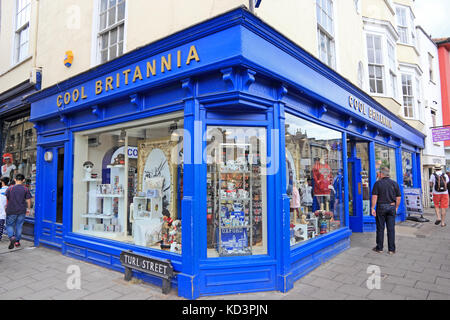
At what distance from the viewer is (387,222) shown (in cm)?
588

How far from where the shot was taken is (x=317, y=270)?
480 centimetres

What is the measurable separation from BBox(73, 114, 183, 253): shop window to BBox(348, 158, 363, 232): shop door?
227 inches

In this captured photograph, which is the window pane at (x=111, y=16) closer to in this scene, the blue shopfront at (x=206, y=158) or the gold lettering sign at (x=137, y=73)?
the blue shopfront at (x=206, y=158)

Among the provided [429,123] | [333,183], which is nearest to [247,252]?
[333,183]

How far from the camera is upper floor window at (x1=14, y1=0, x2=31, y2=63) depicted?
877 cm

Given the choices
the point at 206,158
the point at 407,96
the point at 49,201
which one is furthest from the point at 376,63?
the point at 49,201

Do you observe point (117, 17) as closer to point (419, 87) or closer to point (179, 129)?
point (179, 129)

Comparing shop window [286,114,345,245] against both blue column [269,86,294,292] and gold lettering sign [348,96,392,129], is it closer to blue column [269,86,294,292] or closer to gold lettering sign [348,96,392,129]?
blue column [269,86,294,292]

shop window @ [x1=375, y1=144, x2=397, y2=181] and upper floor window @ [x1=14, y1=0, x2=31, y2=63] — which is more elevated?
upper floor window @ [x1=14, y1=0, x2=31, y2=63]

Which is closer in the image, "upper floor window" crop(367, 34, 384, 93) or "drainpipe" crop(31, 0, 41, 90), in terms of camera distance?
"drainpipe" crop(31, 0, 41, 90)

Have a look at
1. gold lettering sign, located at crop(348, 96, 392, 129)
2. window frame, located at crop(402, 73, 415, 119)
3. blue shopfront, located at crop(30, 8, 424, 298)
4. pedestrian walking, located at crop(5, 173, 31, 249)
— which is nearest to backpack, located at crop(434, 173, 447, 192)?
gold lettering sign, located at crop(348, 96, 392, 129)

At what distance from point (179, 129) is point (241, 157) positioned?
1222 mm

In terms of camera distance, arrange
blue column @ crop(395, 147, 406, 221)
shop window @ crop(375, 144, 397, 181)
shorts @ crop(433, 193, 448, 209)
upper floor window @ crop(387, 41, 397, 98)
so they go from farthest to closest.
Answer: upper floor window @ crop(387, 41, 397, 98)
blue column @ crop(395, 147, 406, 221)
shop window @ crop(375, 144, 397, 181)
shorts @ crop(433, 193, 448, 209)

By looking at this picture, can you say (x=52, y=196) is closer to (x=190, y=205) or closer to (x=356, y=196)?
(x=190, y=205)
